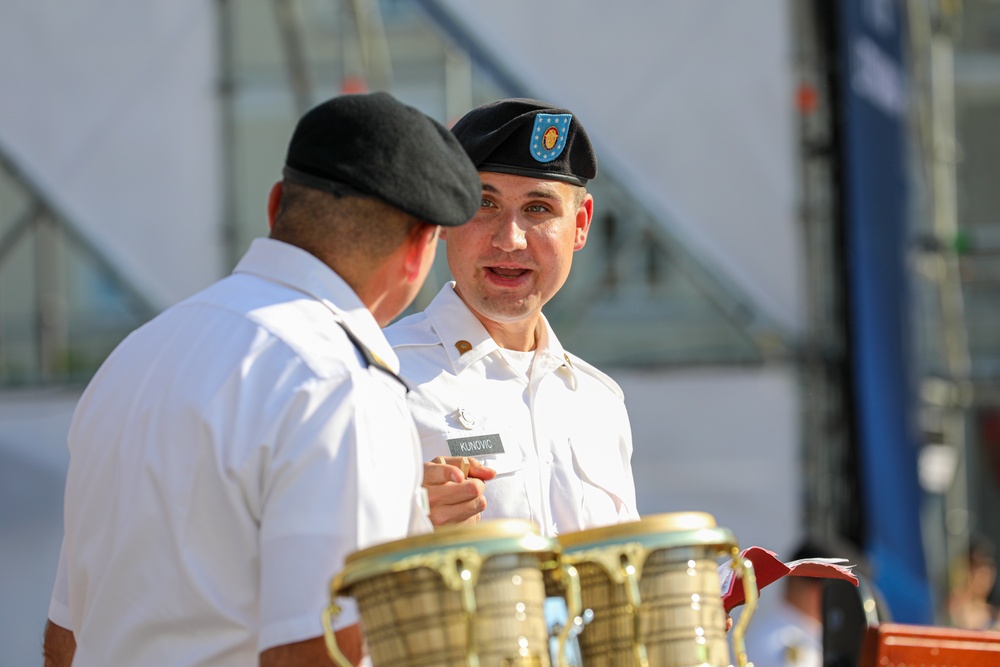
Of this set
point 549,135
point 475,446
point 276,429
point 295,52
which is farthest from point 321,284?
point 295,52

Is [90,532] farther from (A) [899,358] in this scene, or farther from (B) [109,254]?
(A) [899,358]

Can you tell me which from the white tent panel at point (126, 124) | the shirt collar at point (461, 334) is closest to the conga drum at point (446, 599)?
the shirt collar at point (461, 334)

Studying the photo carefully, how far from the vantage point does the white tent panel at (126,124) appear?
16.6ft

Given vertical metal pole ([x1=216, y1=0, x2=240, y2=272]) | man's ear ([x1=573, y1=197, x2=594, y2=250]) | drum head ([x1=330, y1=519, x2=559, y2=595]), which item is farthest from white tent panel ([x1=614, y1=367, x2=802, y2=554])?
drum head ([x1=330, y1=519, x2=559, y2=595])

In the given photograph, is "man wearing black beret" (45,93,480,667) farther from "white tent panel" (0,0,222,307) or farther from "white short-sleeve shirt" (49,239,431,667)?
"white tent panel" (0,0,222,307)

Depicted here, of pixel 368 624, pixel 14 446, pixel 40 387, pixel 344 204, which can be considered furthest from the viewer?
pixel 40 387

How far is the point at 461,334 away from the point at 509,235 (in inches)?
7.0

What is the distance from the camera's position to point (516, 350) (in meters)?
2.18

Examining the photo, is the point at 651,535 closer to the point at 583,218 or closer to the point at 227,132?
the point at 583,218

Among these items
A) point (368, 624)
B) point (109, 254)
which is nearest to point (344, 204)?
point (368, 624)

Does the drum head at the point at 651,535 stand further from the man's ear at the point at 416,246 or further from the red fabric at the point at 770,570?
the red fabric at the point at 770,570

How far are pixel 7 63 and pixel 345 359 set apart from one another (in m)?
4.22

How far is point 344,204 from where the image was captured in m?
1.42

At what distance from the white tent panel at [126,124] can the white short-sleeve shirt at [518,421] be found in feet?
10.2
